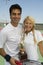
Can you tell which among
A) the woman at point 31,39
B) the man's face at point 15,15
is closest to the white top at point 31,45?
the woman at point 31,39

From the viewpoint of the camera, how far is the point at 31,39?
6.24 feet

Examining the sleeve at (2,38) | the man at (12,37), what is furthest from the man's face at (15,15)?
the sleeve at (2,38)

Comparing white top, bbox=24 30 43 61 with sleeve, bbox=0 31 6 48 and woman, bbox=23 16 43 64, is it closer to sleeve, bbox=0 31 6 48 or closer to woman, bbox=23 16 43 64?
woman, bbox=23 16 43 64

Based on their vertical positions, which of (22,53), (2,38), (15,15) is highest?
(15,15)

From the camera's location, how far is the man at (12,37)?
73.4 inches

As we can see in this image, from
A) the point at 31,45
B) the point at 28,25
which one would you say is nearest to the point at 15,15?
the point at 28,25

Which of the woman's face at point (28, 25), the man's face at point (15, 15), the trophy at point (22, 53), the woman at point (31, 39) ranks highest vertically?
the man's face at point (15, 15)

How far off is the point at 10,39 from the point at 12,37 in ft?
0.07

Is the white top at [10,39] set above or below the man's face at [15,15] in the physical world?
below

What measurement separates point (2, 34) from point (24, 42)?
0.17 metres

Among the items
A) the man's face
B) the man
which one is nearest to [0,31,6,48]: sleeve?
the man

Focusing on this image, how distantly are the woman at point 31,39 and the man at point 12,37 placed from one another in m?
0.06

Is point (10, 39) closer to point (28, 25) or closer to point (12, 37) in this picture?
point (12, 37)

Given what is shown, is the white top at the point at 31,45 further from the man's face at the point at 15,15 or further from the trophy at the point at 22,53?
the man's face at the point at 15,15
